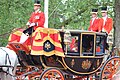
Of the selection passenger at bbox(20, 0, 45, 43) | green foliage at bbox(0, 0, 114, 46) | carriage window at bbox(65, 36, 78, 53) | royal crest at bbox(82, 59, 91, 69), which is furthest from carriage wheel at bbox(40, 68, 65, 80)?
green foliage at bbox(0, 0, 114, 46)

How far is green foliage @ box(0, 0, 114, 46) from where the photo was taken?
14.4 m

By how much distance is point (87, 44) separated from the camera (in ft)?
30.4

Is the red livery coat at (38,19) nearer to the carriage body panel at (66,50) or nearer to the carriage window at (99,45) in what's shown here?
the carriage body panel at (66,50)

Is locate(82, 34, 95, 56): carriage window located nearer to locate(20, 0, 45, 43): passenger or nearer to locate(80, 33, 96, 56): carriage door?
locate(80, 33, 96, 56): carriage door

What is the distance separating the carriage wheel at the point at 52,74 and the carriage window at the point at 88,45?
30.5 inches

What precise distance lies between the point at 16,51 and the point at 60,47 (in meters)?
1.04

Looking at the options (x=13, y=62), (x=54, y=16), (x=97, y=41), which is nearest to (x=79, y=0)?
(x=54, y=16)

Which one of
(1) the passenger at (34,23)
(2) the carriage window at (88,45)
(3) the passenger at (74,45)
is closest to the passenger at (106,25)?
(2) the carriage window at (88,45)

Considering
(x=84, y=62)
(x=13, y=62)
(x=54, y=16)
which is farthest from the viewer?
(x=54, y=16)

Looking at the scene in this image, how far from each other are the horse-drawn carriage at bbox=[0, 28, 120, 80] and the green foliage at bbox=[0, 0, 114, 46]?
457 centimetres

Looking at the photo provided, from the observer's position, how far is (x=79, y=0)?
15031 mm

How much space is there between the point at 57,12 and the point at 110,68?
6371mm

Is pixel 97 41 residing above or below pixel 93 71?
above

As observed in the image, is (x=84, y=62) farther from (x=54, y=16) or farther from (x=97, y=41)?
(x=54, y=16)
